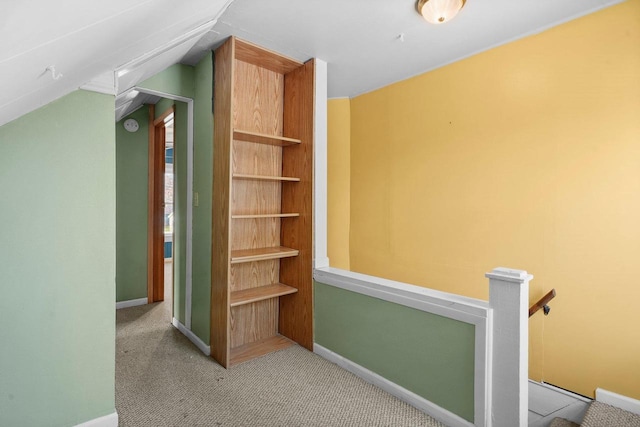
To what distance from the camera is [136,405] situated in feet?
6.13

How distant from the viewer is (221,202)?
2346 millimetres

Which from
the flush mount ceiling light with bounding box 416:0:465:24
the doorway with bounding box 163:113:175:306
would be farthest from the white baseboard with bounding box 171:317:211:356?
the flush mount ceiling light with bounding box 416:0:465:24

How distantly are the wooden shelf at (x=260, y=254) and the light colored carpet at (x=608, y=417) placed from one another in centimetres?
217

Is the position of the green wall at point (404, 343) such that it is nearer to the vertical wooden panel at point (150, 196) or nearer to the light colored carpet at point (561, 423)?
the light colored carpet at point (561, 423)

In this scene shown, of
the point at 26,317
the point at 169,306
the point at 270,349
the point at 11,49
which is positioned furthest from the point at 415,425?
the point at 169,306

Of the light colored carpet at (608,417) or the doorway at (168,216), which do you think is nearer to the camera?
the light colored carpet at (608,417)

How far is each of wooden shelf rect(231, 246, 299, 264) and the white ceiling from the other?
1345 millimetres

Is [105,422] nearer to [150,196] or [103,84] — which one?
[103,84]

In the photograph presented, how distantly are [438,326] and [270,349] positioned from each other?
1436mm

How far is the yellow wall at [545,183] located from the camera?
194 centimetres

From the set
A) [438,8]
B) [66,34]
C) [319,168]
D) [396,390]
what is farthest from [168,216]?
[66,34]

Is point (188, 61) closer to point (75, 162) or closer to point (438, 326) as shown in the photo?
point (75, 162)

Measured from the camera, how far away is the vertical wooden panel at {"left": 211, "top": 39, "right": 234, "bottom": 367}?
89.1 inches

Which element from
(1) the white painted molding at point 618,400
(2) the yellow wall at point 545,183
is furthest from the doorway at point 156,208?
(1) the white painted molding at point 618,400
